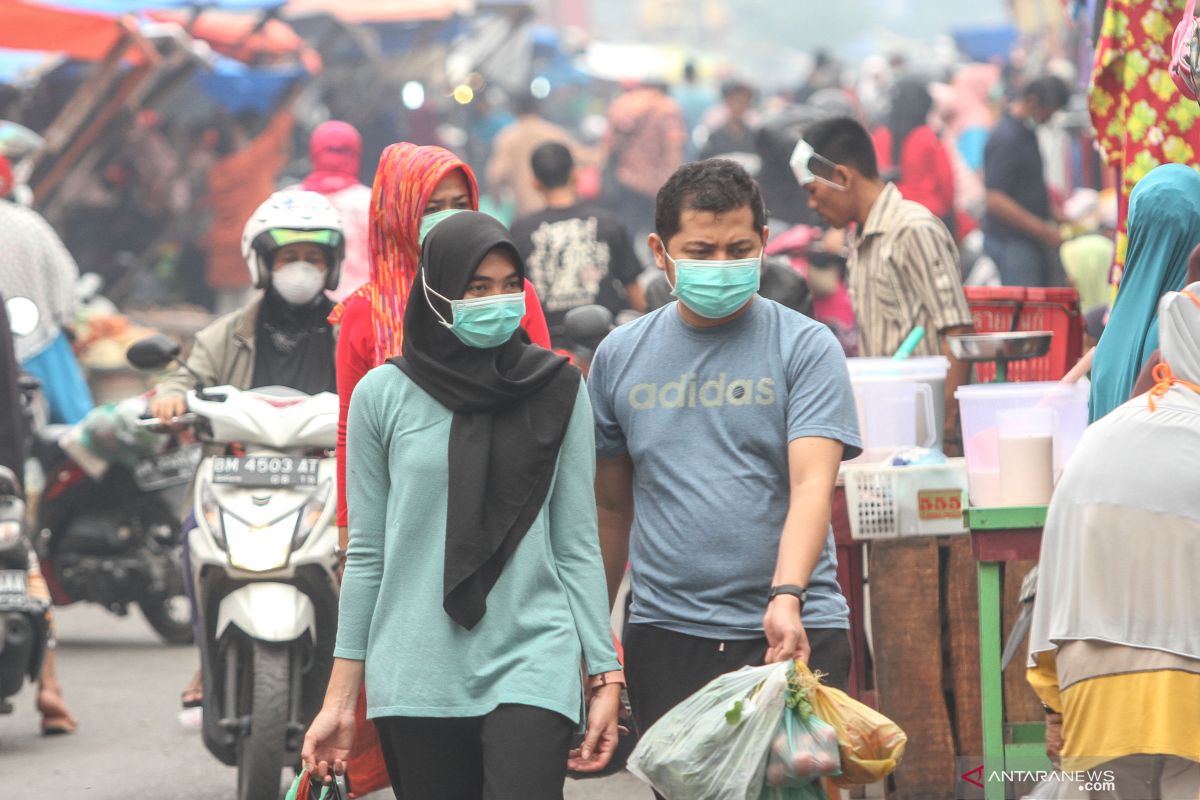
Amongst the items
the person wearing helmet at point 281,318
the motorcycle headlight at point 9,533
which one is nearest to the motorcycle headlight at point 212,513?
the person wearing helmet at point 281,318

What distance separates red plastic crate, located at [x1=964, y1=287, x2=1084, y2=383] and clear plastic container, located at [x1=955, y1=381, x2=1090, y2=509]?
1463 mm

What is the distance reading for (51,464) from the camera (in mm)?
9312

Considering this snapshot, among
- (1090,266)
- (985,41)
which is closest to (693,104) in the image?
(985,41)

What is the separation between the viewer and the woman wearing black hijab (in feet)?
12.5

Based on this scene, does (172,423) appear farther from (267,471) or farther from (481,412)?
(481,412)

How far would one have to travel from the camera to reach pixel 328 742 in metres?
3.89

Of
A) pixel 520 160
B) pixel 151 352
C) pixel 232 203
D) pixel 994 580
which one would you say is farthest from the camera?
pixel 232 203

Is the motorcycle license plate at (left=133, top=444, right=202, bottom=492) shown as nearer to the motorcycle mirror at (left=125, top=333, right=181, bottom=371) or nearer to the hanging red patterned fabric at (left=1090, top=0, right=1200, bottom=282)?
the motorcycle mirror at (left=125, top=333, right=181, bottom=371)

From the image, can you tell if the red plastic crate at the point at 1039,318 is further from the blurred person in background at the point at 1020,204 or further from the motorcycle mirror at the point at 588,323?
the blurred person in background at the point at 1020,204

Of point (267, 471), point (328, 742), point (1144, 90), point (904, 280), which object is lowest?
point (328, 742)

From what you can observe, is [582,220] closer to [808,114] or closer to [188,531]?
[808,114]

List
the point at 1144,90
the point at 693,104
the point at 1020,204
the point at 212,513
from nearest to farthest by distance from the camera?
the point at 212,513, the point at 1144,90, the point at 1020,204, the point at 693,104

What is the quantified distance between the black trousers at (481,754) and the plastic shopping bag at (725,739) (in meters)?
0.21

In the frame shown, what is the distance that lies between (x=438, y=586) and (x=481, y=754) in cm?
35
